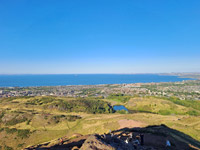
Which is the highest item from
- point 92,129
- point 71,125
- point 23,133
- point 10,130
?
point 92,129

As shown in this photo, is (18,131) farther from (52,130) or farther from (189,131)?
(189,131)

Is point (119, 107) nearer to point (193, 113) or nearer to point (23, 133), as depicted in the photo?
point (193, 113)

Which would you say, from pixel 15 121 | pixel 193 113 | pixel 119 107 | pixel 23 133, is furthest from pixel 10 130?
pixel 193 113

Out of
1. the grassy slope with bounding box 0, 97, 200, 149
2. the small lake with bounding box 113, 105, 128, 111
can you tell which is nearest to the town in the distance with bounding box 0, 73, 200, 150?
the grassy slope with bounding box 0, 97, 200, 149

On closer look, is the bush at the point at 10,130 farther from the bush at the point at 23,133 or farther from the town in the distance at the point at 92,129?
the bush at the point at 23,133

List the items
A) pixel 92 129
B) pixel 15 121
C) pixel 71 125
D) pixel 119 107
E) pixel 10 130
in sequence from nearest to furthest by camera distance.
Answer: pixel 92 129 → pixel 10 130 → pixel 71 125 → pixel 15 121 → pixel 119 107

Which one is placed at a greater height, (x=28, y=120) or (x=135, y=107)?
(x=28, y=120)

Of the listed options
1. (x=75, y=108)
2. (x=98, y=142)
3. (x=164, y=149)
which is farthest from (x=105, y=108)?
(x=98, y=142)

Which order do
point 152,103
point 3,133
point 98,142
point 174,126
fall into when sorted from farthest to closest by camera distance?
point 152,103 < point 3,133 < point 174,126 < point 98,142

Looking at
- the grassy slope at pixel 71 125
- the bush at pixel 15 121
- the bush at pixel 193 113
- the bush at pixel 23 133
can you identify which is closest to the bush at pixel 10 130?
the grassy slope at pixel 71 125

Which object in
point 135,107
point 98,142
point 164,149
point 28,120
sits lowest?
point 135,107

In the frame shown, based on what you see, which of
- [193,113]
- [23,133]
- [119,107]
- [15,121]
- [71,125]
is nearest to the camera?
[23,133]
